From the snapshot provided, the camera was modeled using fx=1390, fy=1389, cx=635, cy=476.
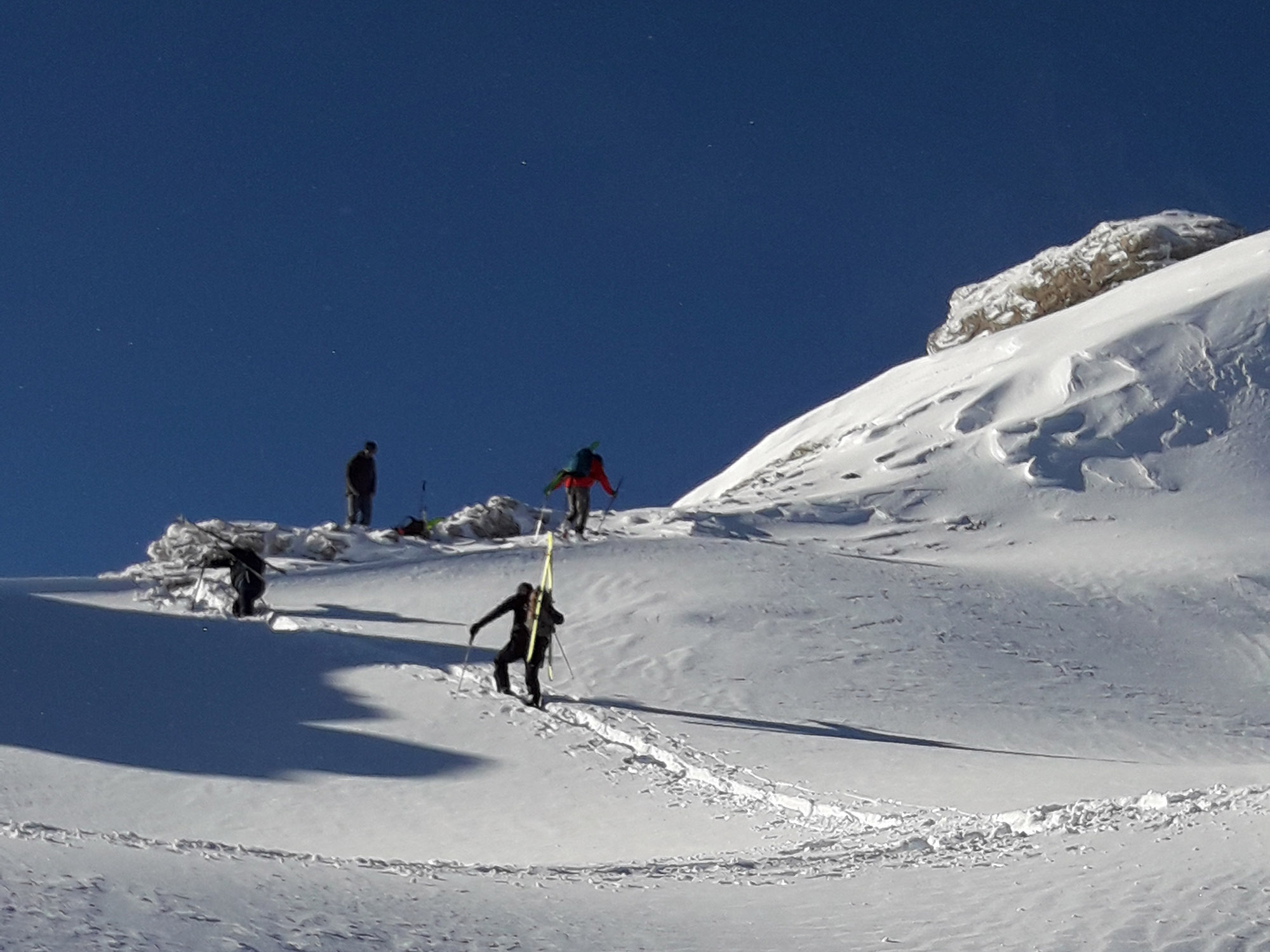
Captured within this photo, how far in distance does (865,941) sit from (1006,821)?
2605 mm

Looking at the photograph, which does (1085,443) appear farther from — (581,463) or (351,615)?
(351,615)

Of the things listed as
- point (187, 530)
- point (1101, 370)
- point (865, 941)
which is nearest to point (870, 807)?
point (865, 941)

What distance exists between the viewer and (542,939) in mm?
5117

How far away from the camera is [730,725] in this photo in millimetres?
12859

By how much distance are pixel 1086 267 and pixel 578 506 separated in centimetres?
3096

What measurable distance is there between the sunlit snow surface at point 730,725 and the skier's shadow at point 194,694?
0.05 metres

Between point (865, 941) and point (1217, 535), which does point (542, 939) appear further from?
point (1217, 535)

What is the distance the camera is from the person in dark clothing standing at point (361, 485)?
23.0 m

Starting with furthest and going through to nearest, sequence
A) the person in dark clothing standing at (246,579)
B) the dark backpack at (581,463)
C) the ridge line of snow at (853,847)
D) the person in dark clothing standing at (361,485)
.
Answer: the person in dark clothing standing at (361,485), the dark backpack at (581,463), the person in dark clothing standing at (246,579), the ridge line of snow at (853,847)

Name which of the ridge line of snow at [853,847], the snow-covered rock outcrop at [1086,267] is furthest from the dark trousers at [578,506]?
the snow-covered rock outcrop at [1086,267]

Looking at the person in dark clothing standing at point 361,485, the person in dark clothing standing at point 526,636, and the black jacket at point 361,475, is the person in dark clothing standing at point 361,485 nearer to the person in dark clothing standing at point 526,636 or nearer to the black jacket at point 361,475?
the black jacket at point 361,475

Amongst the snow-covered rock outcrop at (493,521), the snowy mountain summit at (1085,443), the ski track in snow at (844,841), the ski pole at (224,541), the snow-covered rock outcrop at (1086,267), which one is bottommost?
the ski track in snow at (844,841)

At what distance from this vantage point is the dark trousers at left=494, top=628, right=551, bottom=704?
43.6 ft

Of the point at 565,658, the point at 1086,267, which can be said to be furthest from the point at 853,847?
the point at 1086,267
